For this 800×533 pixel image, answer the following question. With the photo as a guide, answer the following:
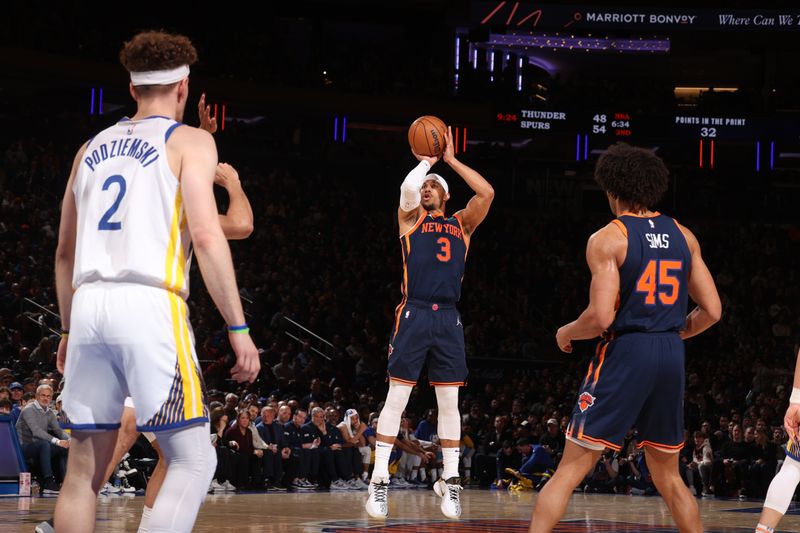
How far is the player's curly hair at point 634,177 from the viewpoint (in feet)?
18.9

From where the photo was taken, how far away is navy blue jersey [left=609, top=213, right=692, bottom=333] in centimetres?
559

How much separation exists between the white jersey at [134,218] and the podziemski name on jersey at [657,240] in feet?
8.32

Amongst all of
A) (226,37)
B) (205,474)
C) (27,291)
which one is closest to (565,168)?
(226,37)

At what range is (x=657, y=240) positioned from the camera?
5.65 meters

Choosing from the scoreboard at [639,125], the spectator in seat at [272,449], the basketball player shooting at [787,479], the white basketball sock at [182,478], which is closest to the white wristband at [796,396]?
the basketball player shooting at [787,479]

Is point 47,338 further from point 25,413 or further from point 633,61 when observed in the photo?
point 633,61

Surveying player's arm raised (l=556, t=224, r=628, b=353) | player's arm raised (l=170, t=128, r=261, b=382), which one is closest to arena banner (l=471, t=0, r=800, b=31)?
player's arm raised (l=556, t=224, r=628, b=353)

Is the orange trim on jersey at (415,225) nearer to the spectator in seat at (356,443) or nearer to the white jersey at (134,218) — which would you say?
the white jersey at (134,218)

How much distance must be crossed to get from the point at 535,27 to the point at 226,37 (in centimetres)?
830

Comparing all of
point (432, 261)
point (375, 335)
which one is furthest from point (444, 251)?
point (375, 335)

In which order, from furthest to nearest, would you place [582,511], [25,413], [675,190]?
[675,190], [25,413], [582,511]

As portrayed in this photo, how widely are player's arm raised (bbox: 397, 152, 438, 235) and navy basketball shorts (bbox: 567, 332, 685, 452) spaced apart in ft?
10.9

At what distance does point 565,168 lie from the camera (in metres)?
32.0

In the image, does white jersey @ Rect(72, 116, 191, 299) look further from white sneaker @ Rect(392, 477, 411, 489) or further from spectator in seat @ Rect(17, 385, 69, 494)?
white sneaker @ Rect(392, 477, 411, 489)
